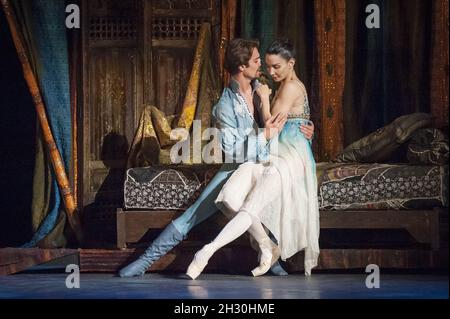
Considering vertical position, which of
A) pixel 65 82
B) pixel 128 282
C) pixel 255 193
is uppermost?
pixel 65 82

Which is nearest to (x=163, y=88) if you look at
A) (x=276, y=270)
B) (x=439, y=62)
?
(x=276, y=270)

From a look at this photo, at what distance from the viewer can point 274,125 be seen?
719 cm

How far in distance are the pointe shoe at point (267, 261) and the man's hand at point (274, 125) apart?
697 mm

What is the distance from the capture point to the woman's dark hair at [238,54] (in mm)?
7328

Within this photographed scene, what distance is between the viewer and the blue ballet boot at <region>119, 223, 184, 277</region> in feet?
23.8

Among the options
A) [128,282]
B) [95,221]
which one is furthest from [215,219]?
[95,221]

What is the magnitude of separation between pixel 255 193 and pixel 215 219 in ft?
1.51

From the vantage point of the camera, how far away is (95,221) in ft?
27.9

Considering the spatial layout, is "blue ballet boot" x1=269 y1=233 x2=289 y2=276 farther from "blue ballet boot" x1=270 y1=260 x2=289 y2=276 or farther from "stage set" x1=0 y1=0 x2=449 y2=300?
"stage set" x1=0 y1=0 x2=449 y2=300

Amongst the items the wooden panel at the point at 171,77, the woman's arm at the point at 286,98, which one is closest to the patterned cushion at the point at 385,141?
the woman's arm at the point at 286,98

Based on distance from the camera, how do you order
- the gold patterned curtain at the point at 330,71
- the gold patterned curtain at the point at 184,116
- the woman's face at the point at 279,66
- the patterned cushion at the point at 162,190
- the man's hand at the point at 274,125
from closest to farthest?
the man's hand at the point at 274,125, the woman's face at the point at 279,66, the patterned cushion at the point at 162,190, the gold patterned curtain at the point at 184,116, the gold patterned curtain at the point at 330,71

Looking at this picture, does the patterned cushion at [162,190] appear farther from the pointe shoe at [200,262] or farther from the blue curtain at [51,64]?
the blue curtain at [51,64]

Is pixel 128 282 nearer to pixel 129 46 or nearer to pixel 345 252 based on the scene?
pixel 345 252

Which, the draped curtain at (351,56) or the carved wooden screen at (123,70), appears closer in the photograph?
the draped curtain at (351,56)
